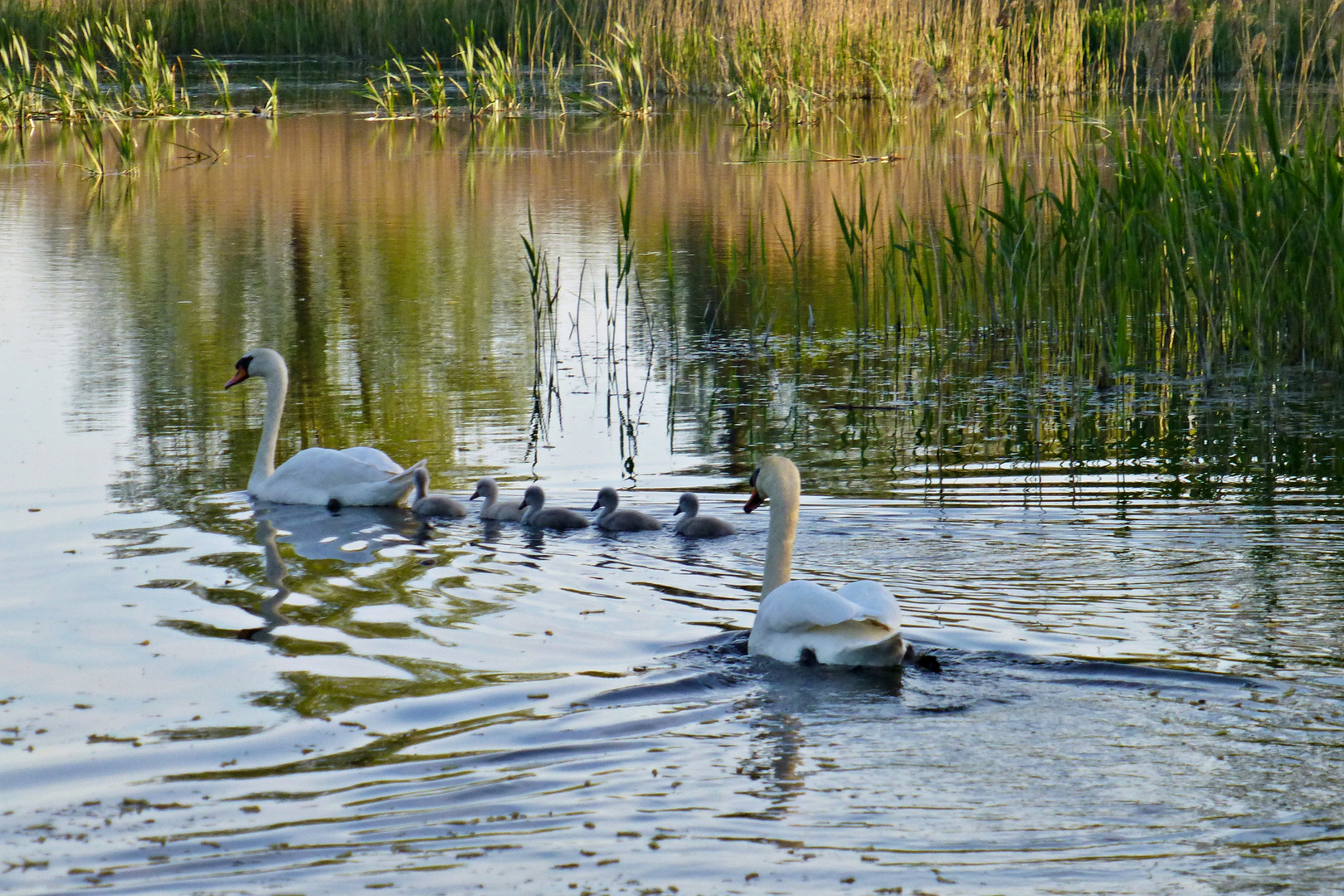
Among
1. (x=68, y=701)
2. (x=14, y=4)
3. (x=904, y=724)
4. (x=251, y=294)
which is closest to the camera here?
(x=904, y=724)

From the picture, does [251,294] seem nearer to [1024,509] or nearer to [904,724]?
[1024,509]

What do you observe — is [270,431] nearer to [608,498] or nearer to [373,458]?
[373,458]

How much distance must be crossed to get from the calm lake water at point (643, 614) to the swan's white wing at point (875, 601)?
22 centimetres

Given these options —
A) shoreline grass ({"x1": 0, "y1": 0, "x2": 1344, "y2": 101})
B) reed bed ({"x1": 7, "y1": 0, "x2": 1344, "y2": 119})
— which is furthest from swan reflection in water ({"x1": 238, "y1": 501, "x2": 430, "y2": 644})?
reed bed ({"x1": 7, "y1": 0, "x2": 1344, "y2": 119})

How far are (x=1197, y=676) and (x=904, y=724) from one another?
929mm

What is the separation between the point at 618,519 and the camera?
6883 millimetres

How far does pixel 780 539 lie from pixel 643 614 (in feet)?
1.84

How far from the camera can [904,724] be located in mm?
4633

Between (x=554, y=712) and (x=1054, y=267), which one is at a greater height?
(x=1054, y=267)

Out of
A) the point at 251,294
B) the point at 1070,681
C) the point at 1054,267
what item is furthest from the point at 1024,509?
the point at 251,294

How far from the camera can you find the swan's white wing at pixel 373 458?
24.7ft

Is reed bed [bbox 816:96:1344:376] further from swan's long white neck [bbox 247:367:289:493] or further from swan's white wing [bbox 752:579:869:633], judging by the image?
swan's white wing [bbox 752:579:869:633]

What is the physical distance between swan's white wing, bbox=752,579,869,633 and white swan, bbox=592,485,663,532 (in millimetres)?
1650

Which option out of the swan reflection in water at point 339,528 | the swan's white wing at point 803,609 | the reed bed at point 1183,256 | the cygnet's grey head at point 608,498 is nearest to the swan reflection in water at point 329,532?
the swan reflection in water at point 339,528
